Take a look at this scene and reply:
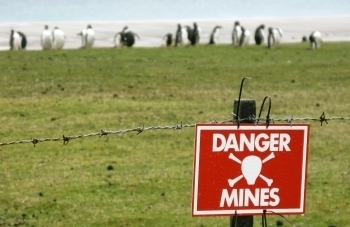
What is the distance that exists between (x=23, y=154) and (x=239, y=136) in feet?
25.9

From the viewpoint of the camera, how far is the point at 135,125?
621 inches

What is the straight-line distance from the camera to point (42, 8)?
13162 cm

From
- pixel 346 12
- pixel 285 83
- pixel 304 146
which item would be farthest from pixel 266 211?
pixel 346 12

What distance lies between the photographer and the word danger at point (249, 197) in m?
5.43

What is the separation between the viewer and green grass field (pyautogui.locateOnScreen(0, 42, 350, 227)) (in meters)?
10.2

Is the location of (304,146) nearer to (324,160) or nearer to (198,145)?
(198,145)

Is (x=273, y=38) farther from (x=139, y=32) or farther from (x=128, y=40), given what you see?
(x=139, y=32)

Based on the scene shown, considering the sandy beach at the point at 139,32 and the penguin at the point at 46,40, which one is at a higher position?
the sandy beach at the point at 139,32

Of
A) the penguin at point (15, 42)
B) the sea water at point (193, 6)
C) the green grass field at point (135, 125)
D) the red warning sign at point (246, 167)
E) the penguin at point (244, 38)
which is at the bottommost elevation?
the green grass field at point (135, 125)

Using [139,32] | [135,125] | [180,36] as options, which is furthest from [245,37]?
[135,125]

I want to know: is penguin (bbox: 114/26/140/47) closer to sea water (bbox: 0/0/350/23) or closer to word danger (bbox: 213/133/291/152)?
word danger (bbox: 213/133/291/152)

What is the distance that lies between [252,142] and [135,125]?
10.4 m

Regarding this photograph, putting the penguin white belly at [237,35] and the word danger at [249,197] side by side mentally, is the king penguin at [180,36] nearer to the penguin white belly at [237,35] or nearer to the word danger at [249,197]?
the penguin white belly at [237,35]

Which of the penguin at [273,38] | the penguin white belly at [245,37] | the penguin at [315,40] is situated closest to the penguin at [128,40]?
the penguin white belly at [245,37]
